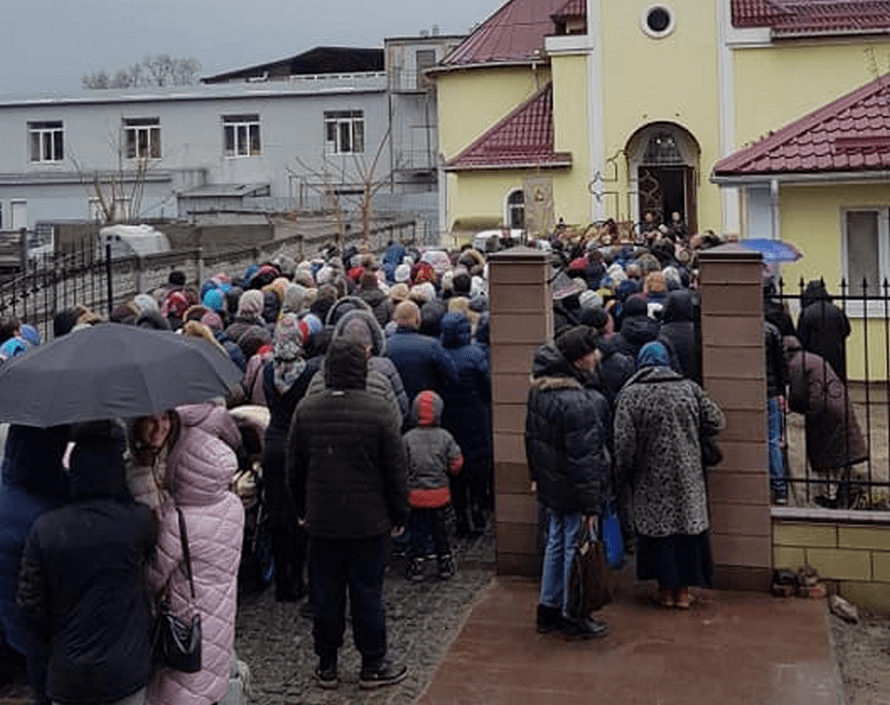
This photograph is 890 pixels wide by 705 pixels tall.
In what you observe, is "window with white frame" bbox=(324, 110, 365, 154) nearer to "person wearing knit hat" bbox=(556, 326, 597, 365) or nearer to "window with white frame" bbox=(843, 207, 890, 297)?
"window with white frame" bbox=(843, 207, 890, 297)

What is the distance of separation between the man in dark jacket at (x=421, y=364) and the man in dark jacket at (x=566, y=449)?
1.73 meters

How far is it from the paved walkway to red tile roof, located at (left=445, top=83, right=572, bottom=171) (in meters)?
26.1

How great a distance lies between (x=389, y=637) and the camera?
774 cm

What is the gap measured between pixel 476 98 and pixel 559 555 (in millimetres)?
31722

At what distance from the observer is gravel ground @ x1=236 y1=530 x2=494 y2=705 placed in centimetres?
696

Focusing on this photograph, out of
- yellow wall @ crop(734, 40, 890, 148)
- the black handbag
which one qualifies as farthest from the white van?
the black handbag

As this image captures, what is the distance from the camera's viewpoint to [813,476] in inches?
399

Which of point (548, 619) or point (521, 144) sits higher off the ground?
point (521, 144)

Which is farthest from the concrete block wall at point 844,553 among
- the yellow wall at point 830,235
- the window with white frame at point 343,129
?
the window with white frame at point 343,129

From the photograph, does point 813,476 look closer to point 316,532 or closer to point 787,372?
point 787,372

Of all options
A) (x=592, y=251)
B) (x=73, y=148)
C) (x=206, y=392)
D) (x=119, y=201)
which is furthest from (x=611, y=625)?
(x=73, y=148)

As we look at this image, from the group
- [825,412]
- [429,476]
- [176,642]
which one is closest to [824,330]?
[825,412]

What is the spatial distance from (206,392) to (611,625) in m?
3.63

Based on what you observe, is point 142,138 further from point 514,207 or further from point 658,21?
point 658,21
